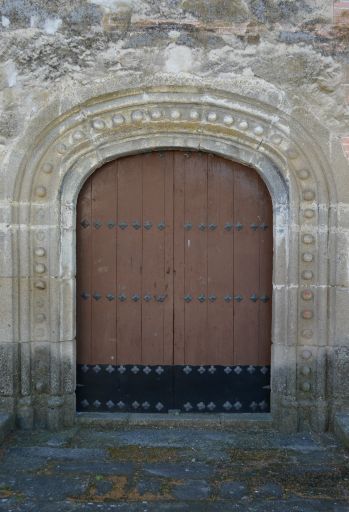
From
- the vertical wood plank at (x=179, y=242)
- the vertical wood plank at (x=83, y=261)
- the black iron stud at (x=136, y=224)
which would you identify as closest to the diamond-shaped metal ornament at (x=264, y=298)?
the vertical wood plank at (x=179, y=242)

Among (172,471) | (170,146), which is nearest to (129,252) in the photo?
(170,146)

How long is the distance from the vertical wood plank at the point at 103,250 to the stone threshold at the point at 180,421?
626mm

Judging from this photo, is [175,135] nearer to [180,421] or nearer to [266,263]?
[266,263]

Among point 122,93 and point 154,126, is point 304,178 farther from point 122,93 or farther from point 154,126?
point 122,93

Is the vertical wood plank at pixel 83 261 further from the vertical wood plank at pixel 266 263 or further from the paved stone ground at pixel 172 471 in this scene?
the vertical wood plank at pixel 266 263

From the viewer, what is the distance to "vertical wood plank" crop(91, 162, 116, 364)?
4785mm

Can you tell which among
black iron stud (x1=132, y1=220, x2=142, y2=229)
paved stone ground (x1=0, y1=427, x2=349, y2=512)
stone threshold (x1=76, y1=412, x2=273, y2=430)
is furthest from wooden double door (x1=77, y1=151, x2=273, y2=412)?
paved stone ground (x1=0, y1=427, x2=349, y2=512)

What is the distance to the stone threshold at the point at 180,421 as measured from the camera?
467 centimetres

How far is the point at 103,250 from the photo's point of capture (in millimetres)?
4797

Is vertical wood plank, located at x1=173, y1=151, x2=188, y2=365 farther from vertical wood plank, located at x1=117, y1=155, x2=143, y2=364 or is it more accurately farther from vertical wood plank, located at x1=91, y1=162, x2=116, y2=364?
vertical wood plank, located at x1=91, y1=162, x2=116, y2=364

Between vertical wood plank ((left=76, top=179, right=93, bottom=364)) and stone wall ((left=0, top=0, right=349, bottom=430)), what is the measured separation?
6.8 inches

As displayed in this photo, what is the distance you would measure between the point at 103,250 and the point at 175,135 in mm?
1063

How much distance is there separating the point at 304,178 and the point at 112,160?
1492 mm

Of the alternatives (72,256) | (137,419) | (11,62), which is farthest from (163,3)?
(137,419)
